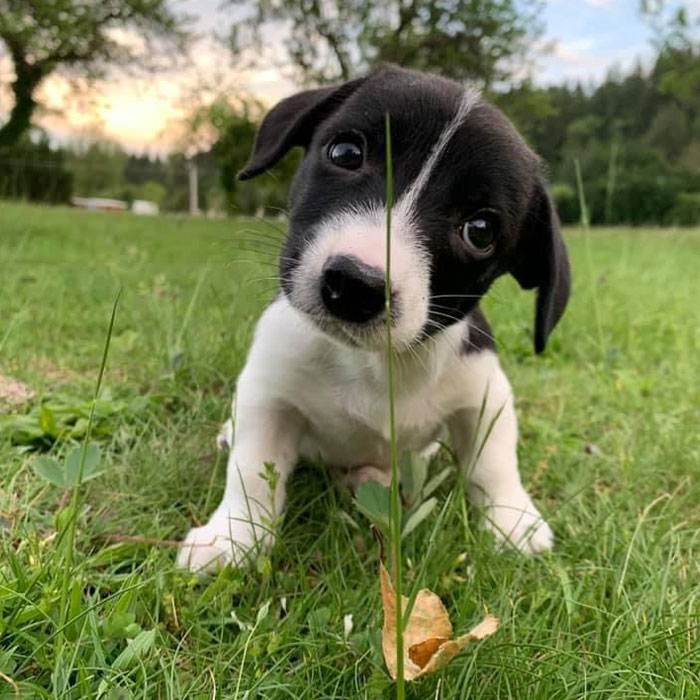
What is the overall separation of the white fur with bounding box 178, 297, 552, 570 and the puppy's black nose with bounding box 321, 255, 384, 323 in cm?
43

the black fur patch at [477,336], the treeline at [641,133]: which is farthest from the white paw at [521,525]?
the treeline at [641,133]

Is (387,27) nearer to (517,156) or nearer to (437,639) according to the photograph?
(517,156)

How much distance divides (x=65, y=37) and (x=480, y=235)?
1127 cm

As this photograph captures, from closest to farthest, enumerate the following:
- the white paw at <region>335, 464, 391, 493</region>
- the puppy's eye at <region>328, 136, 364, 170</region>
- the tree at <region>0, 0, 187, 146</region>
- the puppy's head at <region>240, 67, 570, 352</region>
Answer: the puppy's head at <region>240, 67, 570, 352</region> → the puppy's eye at <region>328, 136, 364, 170</region> → the white paw at <region>335, 464, 391, 493</region> → the tree at <region>0, 0, 187, 146</region>

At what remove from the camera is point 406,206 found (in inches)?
70.5

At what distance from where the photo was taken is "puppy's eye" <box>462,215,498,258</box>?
194cm

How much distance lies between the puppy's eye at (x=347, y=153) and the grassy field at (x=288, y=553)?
0.40 m

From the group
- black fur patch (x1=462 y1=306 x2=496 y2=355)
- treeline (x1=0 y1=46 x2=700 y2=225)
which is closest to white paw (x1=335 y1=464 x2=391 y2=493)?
black fur patch (x1=462 y1=306 x2=496 y2=355)

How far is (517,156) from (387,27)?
747 inches

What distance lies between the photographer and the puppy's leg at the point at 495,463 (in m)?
2.26

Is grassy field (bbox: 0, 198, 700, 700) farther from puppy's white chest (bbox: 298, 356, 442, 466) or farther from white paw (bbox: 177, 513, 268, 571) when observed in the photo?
puppy's white chest (bbox: 298, 356, 442, 466)

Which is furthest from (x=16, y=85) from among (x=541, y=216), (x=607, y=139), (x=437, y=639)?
(x=607, y=139)

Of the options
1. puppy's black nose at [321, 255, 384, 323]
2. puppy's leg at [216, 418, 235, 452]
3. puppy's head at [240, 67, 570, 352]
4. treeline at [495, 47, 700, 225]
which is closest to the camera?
puppy's black nose at [321, 255, 384, 323]

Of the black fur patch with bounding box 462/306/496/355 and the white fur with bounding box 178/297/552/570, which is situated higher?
the black fur patch with bounding box 462/306/496/355
